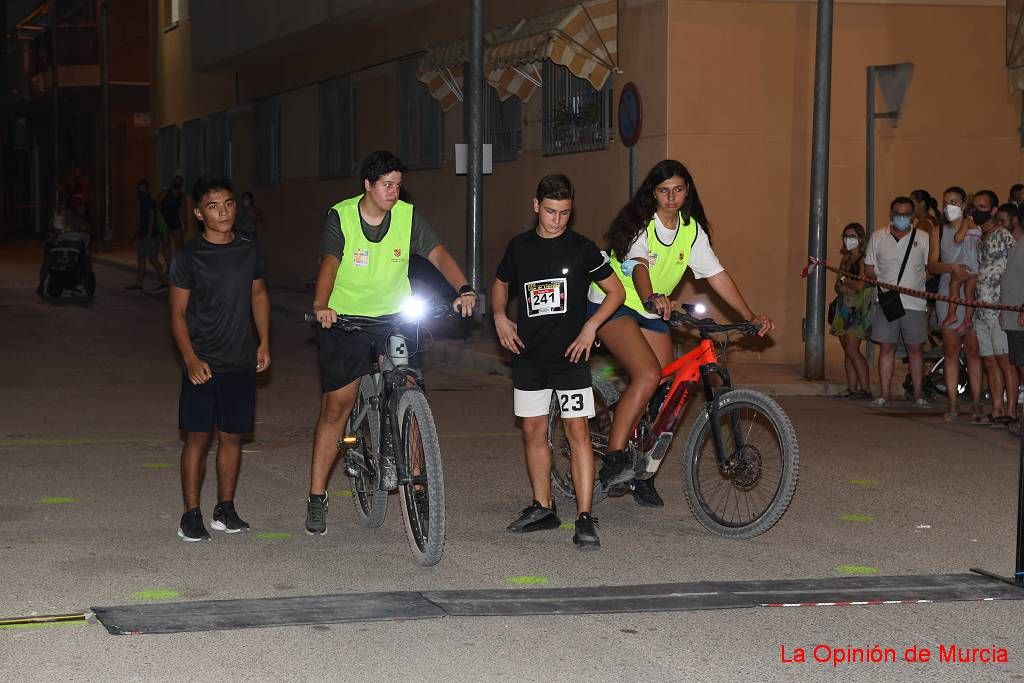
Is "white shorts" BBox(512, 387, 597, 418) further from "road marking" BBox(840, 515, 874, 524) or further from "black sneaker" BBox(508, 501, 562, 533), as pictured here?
"road marking" BBox(840, 515, 874, 524)

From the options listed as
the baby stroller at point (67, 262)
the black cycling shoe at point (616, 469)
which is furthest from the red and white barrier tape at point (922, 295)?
the baby stroller at point (67, 262)

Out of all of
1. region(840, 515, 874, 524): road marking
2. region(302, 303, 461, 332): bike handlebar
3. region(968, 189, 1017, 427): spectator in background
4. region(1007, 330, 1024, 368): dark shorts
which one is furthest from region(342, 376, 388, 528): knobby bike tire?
region(968, 189, 1017, 427): spectator in background

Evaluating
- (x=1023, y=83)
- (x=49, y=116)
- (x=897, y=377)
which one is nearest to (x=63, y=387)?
(x=897, y=377)

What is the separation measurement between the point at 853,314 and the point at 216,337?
7.57 meters

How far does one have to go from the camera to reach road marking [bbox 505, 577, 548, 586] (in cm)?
685

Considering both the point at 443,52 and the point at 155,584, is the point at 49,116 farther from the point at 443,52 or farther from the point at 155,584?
the point at 155,584

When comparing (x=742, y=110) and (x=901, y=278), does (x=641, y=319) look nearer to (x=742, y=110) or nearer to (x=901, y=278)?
(x=901, y=278)

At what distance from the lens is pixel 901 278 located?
13195 mm

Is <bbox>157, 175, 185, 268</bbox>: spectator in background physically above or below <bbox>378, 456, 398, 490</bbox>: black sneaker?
above

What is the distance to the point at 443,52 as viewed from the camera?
69.5 ft

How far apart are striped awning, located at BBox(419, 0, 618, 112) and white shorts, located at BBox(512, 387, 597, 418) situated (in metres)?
10.1

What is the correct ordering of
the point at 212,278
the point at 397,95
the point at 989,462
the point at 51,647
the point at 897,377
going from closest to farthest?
the point at 51,647
the point at 212,278
the point at 989,462
the point at 897,377
the point at 397,95

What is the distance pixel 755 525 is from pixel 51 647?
11.4 feet

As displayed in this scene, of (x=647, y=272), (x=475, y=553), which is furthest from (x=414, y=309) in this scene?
(x=647, y=272)
